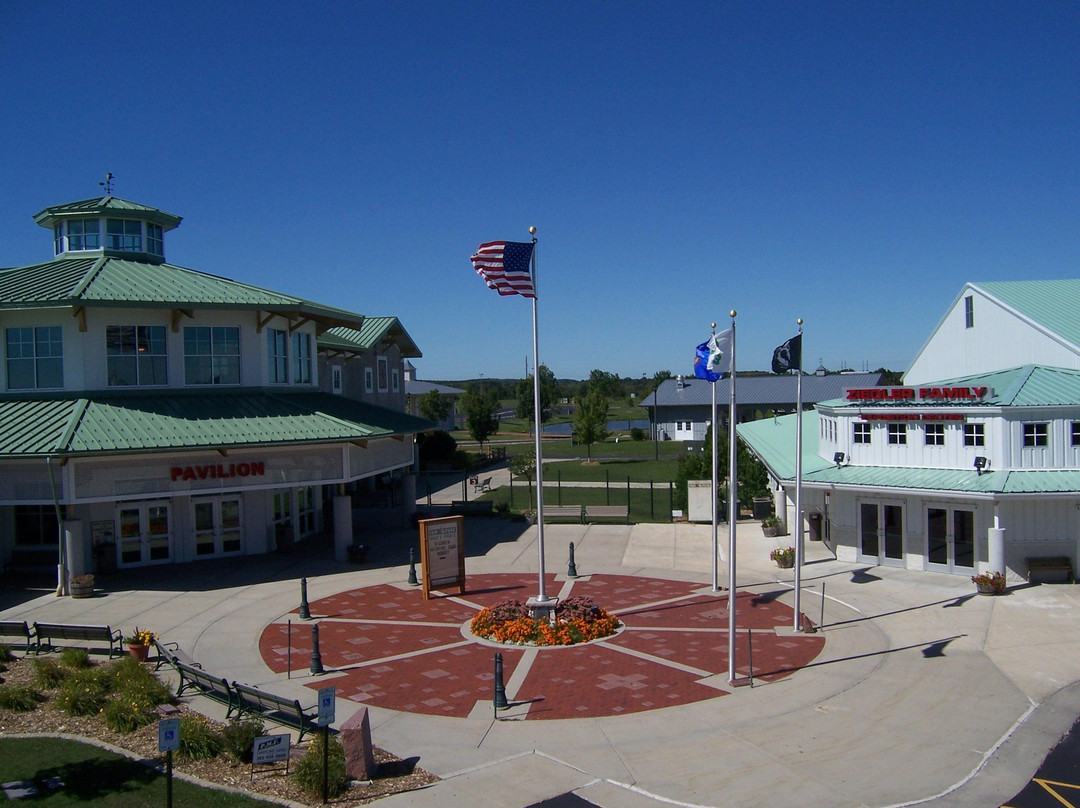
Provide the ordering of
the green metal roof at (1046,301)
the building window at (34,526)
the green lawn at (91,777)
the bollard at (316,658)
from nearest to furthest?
1. the green lawn at (91,777)
2. the bollard at (316,658)
3. the building window at (34,526)
4. the green metal roof at (1046,301)

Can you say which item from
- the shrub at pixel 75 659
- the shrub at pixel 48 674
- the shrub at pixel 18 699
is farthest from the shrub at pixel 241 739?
the shrub at pixel 75 659

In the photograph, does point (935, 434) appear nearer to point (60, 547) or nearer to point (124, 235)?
point (60, 547)

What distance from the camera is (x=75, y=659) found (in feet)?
54.6

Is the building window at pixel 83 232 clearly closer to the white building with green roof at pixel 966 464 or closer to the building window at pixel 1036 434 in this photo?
the white building with green roof at pixel 966 464

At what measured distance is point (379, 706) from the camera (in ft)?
49.5

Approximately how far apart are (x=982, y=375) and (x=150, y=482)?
27964 millimetres

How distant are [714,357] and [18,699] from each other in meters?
Result: 13.9

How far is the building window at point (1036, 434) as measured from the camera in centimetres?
2344

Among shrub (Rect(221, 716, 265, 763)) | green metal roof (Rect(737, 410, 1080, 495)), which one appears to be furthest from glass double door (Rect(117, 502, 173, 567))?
green metal roof (Rect(737, 410, 1080, 495))

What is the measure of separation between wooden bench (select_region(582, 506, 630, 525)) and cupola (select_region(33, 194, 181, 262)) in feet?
66.2

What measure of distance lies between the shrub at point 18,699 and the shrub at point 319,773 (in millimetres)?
5804

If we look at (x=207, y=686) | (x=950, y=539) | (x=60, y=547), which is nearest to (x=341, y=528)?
(x=60, y=547)

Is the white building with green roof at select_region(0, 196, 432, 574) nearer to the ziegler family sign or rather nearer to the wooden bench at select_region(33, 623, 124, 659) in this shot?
the ziegler family sign

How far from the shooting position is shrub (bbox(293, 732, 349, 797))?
1126 centimetres
